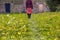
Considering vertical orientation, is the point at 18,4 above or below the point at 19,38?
below

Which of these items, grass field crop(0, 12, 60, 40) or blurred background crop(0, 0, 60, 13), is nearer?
grass field crop(0, 12, 60, 40)

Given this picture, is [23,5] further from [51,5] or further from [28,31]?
[28,31]

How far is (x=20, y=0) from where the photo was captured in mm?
30234

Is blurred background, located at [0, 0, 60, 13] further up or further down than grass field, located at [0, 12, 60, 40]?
further down

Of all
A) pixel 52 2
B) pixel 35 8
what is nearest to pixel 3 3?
pixel 35 8

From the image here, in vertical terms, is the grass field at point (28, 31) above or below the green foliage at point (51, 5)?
above

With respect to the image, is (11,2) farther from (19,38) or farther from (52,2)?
(19,38)

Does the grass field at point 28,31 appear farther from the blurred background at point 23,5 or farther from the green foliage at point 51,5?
the green foliage at point 51,5

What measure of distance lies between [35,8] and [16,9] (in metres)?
2.49

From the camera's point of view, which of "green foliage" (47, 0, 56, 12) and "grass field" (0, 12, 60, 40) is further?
"green foliage" (47, 0, 56, 12)

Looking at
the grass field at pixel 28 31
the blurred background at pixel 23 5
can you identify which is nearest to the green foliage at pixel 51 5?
the blurred background at pixel 23 5

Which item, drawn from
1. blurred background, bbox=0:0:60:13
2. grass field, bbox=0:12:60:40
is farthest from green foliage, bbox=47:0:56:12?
grass field, bbox=0:12:60:40

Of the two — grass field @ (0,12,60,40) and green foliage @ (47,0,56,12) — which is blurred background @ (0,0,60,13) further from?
grass field @ (0,12,60,40)

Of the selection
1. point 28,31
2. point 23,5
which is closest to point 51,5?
point 23,5
